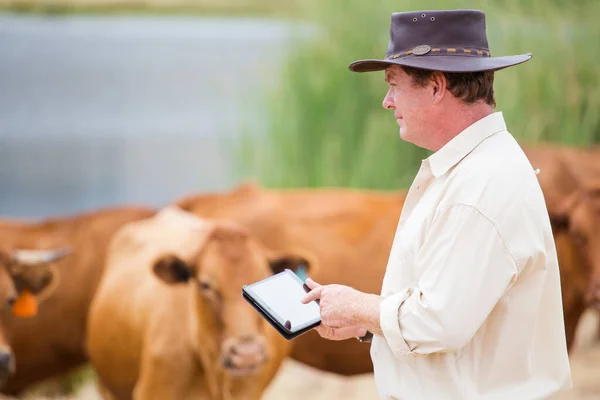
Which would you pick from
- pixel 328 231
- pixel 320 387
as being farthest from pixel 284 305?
pixel 320 387

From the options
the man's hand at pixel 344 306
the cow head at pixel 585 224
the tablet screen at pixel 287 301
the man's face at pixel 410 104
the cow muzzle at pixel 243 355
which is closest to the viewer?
the man's hand at pixel 344 306

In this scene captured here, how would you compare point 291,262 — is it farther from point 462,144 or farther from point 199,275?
point 462,144

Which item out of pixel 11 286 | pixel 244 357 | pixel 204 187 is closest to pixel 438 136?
pixel 244 357

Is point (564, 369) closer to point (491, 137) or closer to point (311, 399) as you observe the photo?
point (491, 137)

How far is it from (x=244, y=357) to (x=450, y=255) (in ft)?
6.49

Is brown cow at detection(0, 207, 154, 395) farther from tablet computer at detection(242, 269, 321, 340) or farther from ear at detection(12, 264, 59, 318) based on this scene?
tablet computer at detection(242, 269, 321, 340)

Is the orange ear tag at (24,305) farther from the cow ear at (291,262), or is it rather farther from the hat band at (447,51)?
the hat band at (447,51)

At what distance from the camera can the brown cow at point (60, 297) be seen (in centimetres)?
463

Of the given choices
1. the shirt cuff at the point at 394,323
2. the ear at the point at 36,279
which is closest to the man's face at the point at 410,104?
the shirt cuff at the point at 394,323

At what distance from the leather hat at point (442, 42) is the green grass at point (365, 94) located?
128 inches

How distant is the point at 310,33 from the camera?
5.09 m

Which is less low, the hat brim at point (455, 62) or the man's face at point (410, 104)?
the hat brim at point (455, 62)

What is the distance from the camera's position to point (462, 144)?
1.78 m

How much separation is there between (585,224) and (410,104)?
305cm
